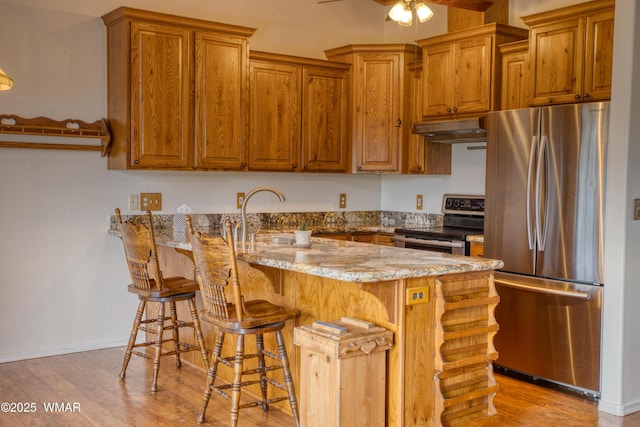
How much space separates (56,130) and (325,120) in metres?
2.13

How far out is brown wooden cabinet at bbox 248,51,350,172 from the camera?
5.20 m

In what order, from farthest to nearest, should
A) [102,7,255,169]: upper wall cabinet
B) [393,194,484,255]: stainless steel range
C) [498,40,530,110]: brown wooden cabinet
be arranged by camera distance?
[393,194,484,255]: stainless steel range, [498,40,530,110]: brown wooden cabinet, [102,7,255,169]: upper wall cabinet

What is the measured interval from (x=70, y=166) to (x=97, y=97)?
532mm

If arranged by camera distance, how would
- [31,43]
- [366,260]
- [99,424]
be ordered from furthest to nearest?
[31,43], [99,424], [366,260]

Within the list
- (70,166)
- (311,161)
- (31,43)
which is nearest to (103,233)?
(70,166)

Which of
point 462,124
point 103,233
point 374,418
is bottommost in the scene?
point 374,418

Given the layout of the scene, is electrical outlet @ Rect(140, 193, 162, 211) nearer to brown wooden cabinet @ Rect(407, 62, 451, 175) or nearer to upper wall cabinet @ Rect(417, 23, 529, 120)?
brown wooden cabinet @ Rect(407, 62, 451, 175)

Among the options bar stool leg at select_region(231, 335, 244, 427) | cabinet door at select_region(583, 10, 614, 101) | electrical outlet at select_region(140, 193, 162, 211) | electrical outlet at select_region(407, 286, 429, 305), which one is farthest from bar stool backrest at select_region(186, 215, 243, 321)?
cabinet door at select_region(583, 10, 614, 101)

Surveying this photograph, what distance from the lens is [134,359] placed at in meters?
4.56

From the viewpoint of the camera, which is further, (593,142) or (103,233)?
(103,233)

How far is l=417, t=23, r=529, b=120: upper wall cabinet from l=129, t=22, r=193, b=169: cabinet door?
6.30 feet

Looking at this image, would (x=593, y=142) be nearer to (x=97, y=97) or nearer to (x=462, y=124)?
(x=462, y=124)

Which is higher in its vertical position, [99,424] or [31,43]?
[31,43]

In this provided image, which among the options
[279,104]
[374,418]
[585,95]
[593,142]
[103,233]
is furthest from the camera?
[279,104]
